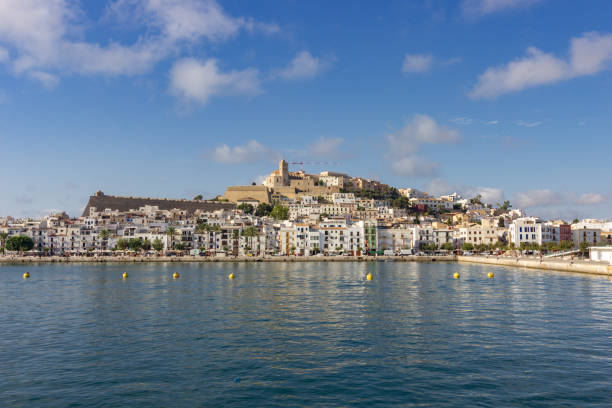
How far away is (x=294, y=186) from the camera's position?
170250 millimetres

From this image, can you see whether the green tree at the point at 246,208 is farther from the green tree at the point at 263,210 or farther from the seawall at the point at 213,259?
the seawall at the point at 213,259

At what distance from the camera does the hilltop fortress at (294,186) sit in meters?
163

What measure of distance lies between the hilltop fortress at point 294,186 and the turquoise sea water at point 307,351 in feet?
418

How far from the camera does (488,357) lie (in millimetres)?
17891

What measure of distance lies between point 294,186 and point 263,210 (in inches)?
938

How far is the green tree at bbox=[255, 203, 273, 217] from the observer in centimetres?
14712

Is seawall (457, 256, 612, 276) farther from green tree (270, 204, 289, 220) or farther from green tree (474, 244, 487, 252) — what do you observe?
green tree (270, 204, 289, 220)

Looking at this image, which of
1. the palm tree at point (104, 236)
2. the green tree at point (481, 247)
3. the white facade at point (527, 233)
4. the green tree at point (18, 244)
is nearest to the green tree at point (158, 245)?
the palm tree at point (104, 236)

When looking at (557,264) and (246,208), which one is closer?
(557,264)

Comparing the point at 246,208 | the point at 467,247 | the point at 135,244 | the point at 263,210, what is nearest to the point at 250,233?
the point at 135,244

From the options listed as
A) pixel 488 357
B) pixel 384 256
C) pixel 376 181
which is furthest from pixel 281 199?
pixel 488 357

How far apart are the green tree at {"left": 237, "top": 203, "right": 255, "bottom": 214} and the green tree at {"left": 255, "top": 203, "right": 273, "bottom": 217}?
175 cm

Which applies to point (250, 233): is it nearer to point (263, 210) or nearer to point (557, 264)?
point (263, 210)

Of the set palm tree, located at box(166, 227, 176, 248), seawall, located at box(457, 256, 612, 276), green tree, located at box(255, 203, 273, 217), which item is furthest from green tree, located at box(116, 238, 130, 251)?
seawall, located at box(457, 256, 612, 276)
